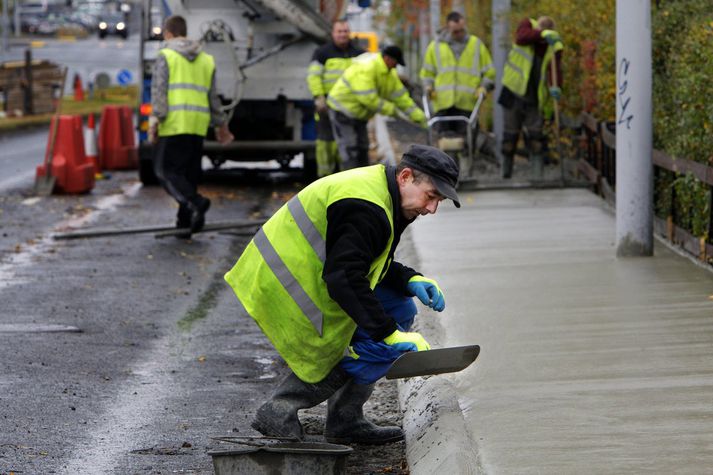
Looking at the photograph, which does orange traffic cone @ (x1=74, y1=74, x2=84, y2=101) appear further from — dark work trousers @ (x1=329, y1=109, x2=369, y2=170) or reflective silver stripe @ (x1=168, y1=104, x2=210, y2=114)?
reflective silver stripe @ (x1=168, y1=104, x2=210, y2=114)

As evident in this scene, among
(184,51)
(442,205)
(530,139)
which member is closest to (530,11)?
(530,139)

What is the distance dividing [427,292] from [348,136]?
906 cm

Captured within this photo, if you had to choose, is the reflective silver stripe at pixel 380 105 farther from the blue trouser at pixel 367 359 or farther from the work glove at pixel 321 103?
the blue trouser at pixel 367 359

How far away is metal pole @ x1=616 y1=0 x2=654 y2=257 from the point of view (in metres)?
10.7

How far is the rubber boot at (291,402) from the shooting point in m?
6.25

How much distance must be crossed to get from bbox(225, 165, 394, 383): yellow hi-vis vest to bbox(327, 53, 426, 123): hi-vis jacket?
28.3 feet

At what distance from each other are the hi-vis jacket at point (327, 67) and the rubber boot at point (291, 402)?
1023 centimetres

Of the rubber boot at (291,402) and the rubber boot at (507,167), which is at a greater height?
the rubber boot at (291,402)

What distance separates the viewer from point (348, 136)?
50.4 ft

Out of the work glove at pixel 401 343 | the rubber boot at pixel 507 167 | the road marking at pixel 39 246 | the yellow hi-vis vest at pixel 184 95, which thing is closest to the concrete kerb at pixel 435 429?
the work glove at pixel 401 343

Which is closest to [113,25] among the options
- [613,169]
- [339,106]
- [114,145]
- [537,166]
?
[114,145]

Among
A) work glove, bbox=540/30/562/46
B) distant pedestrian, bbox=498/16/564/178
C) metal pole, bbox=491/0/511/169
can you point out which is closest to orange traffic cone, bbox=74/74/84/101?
metal pole, bbox=491/0/511/169

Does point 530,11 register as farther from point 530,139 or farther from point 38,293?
point 38,293

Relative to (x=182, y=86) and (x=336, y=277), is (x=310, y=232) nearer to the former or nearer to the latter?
(x=336, y=277)
